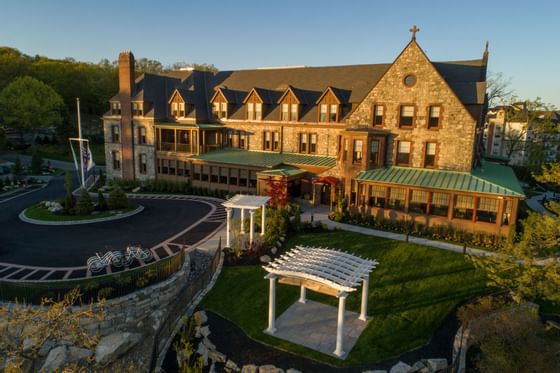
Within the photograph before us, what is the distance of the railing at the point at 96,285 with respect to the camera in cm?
1625

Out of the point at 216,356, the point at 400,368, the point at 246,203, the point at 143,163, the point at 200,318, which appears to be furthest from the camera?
the point at 143,163

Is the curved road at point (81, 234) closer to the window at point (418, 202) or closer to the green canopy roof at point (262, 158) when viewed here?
the green canopy roof at point (262, 158)

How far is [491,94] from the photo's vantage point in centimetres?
5809

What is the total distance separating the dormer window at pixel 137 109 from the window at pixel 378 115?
2752 centimetres

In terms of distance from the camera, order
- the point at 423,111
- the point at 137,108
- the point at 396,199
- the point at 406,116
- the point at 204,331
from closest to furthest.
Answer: the point at 204,331 → the point at 396,199 → the point at 423,111 → the point at 406,116 → the point at 137,108

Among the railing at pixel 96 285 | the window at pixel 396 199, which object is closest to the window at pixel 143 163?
the railing at pixel 96 285

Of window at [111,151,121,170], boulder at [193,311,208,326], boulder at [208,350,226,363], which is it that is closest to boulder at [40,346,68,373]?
boulder at [193,311,208,326]

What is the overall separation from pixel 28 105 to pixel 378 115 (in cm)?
6602

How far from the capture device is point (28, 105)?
6694cm

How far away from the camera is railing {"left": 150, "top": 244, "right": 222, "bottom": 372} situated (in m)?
15.6

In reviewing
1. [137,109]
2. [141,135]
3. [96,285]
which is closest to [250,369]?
[96,285]

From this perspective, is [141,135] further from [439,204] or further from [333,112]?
[439,204]

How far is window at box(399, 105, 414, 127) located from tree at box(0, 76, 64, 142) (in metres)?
67.2

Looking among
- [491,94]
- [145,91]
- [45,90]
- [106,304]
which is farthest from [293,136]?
[45,90]
